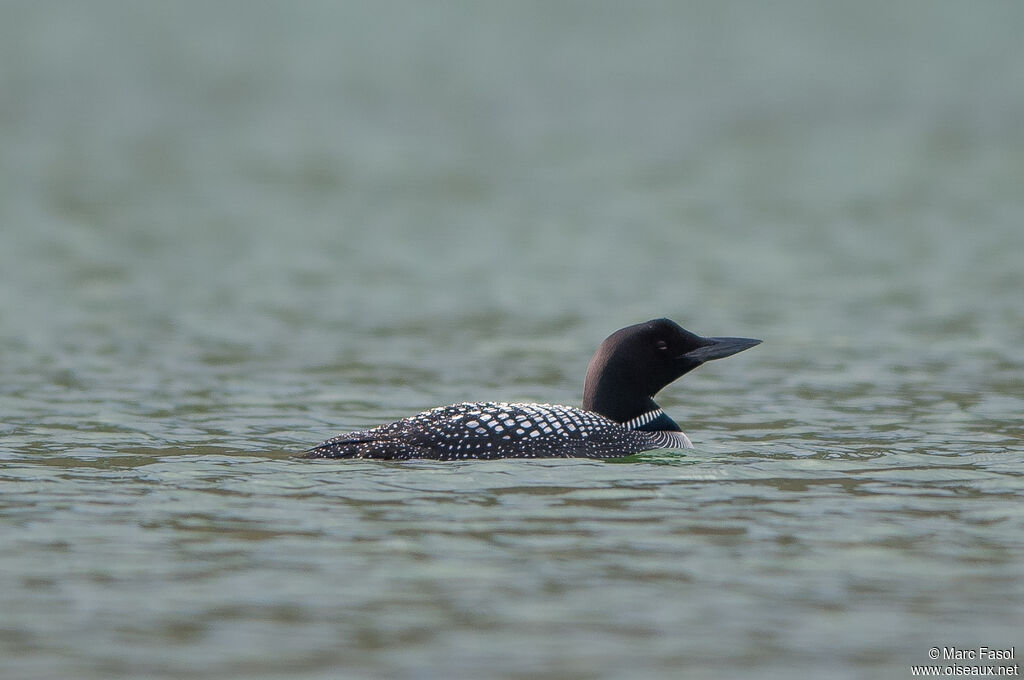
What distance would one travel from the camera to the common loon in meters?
7.48

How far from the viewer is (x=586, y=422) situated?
25.6ft

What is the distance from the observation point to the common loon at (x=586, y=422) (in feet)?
24.5

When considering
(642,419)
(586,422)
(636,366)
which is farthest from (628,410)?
(586,422)

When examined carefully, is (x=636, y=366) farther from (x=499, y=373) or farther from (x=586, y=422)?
(x=499, y=373)

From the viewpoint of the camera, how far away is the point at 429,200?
1969 centimetres

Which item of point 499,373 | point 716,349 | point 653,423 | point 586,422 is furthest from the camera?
point 499,373

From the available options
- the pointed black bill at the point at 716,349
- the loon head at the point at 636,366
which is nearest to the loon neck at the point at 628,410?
the loon head at the point at 636,366

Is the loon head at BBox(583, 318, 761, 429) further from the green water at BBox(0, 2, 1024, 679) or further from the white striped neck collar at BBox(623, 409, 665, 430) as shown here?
the green water at BBox(0, 2, 1024, 679)

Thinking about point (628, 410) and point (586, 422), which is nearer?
point (586, 422)

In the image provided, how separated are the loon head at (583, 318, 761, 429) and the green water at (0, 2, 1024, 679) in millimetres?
379

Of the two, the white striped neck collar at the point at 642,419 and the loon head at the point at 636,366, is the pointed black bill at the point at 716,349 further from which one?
the white striped neck collar at the point at 642,419

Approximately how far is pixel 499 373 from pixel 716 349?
7.48ft

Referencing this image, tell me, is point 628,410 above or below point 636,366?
below

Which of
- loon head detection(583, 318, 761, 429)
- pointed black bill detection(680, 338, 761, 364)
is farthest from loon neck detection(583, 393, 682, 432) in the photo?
pointed black bill detection(680, 338, 761, 364)
